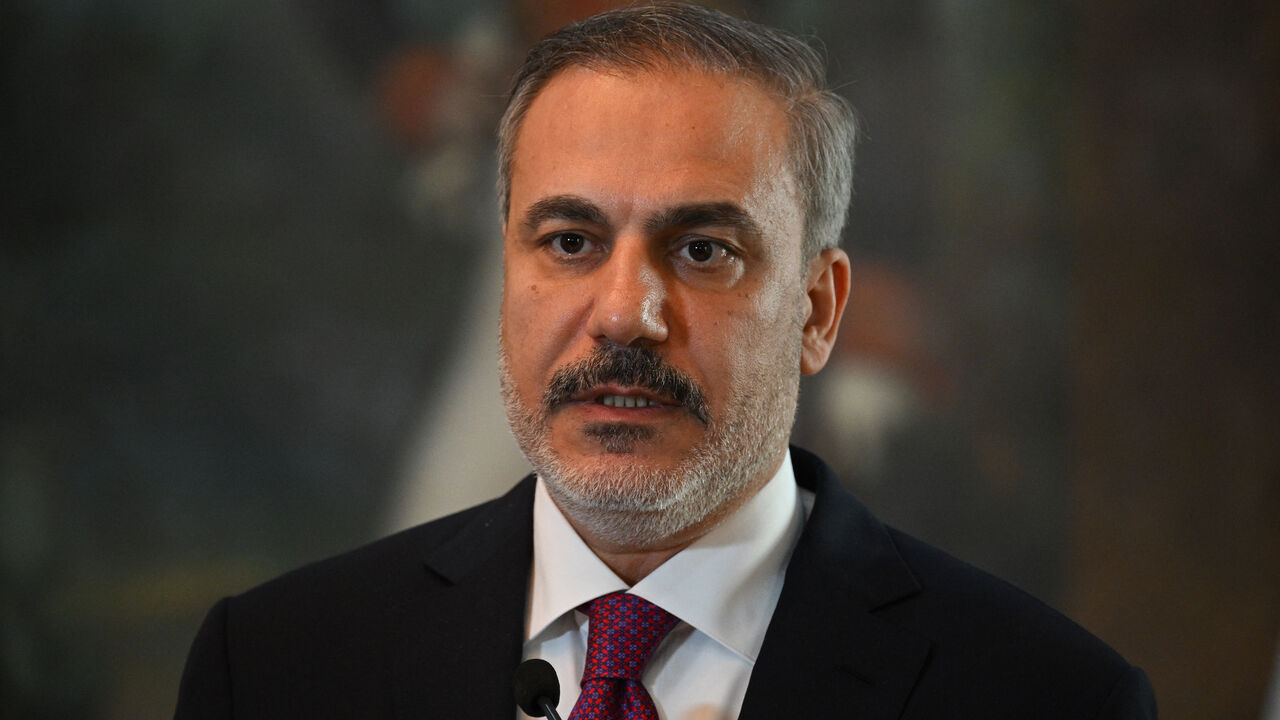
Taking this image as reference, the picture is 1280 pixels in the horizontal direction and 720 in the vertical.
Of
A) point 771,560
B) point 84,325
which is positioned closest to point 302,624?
point 771,560

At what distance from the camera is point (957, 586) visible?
82.4 inches

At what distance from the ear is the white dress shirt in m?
0.29

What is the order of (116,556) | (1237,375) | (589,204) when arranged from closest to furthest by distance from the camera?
(589,204)
(116,556)
(1237,375)

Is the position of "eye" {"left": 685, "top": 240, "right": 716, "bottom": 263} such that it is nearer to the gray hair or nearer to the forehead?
the forehead

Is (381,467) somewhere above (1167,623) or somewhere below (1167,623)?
above

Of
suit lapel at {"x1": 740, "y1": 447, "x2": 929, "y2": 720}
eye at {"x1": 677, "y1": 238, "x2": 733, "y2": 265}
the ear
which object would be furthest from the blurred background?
eye at {"x1": 677, "y1": 238, "x2": 733, "y2": 265}

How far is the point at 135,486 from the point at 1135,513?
2.94 m

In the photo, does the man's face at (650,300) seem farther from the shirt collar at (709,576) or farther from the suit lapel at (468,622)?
the suit lapel at (468,622)

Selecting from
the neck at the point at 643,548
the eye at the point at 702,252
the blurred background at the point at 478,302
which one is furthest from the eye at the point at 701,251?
the blurred background at the point at 478,302

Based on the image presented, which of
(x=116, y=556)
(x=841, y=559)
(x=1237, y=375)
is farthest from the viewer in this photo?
(x=1237, y=375)

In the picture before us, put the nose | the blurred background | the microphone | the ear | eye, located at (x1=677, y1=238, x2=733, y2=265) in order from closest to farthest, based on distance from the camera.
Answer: the microphone < the nose < eye, located at (x1=677, y1=238, x2=733, y2=265) < the ear < the blurred background

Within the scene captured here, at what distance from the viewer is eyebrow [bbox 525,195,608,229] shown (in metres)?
1.95

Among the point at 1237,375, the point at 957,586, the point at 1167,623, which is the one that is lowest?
the point at 1167,623

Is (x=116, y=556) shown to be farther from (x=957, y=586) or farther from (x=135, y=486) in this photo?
(x=957, y=586)
